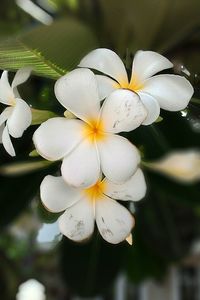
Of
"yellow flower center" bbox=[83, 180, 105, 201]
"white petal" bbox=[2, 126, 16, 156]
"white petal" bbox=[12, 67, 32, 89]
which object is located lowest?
"yellow flower center" bbox=[83, 180, 105, 201]

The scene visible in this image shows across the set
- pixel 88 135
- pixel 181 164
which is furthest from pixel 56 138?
pixel 181 164

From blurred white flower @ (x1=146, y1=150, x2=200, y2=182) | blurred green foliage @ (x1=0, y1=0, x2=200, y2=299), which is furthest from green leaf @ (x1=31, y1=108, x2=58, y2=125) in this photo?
blurred white flower @ (x1=146, y1=150, x2=200, y2=182)

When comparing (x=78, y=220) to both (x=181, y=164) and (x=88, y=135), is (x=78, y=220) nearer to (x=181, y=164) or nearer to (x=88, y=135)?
(x=88, y=135)

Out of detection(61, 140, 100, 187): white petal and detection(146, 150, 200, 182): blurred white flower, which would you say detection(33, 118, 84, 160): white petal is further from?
detection(146, 150, 200, 182): blurred white flower

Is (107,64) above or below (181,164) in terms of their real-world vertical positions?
above

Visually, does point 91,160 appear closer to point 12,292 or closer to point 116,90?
point 116,90

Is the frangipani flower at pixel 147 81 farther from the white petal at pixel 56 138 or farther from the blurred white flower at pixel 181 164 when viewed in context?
the blurred white flower at pixel 181 164
